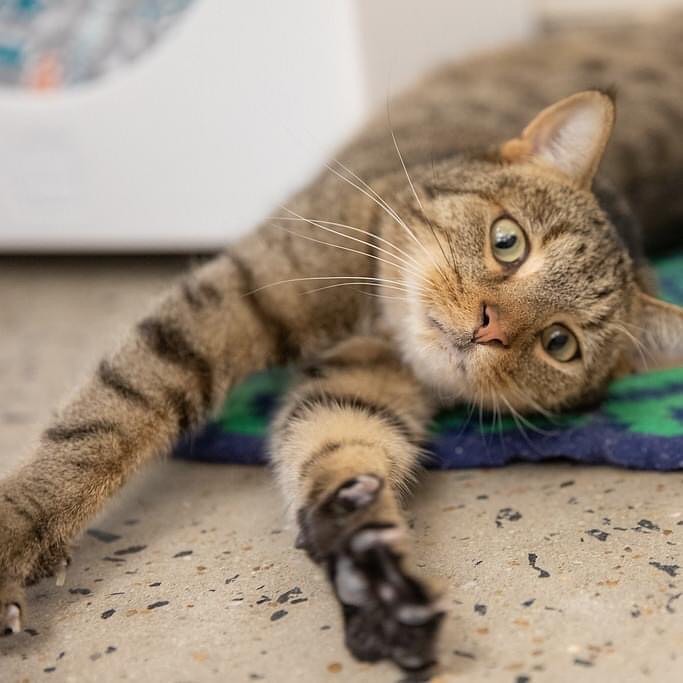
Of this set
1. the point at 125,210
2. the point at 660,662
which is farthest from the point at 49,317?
the point at 660,662

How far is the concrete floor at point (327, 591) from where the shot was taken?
1.01 metres

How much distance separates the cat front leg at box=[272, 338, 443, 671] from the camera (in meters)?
0.95

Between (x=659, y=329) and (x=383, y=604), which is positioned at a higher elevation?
(x=659, y=329)

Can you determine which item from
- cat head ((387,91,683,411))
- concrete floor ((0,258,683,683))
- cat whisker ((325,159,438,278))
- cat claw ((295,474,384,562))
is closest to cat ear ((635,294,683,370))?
cat head ((387,91,683,411))

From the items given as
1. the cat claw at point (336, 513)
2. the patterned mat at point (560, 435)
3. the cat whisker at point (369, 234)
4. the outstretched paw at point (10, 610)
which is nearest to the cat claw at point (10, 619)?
the outstretched paw at point (10, 610)

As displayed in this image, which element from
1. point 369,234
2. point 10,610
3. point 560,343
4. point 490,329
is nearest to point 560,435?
point 560,343

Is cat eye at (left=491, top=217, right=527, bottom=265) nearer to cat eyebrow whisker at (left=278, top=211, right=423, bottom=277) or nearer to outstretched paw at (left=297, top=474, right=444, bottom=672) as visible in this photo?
cat eyebrow whisker at (left=278, top=211, right=423, bottom=277)

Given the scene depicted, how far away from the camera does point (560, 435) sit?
1.47 meters

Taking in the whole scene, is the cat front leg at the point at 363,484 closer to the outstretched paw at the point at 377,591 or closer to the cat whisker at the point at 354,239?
the outstretched paw at the point at 377,591

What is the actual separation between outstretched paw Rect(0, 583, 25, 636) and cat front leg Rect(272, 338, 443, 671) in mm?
369

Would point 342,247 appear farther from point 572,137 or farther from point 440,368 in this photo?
point 572,137

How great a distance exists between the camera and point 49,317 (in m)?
2.28

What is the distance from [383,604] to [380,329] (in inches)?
27.4

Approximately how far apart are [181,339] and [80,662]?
0.55 m
